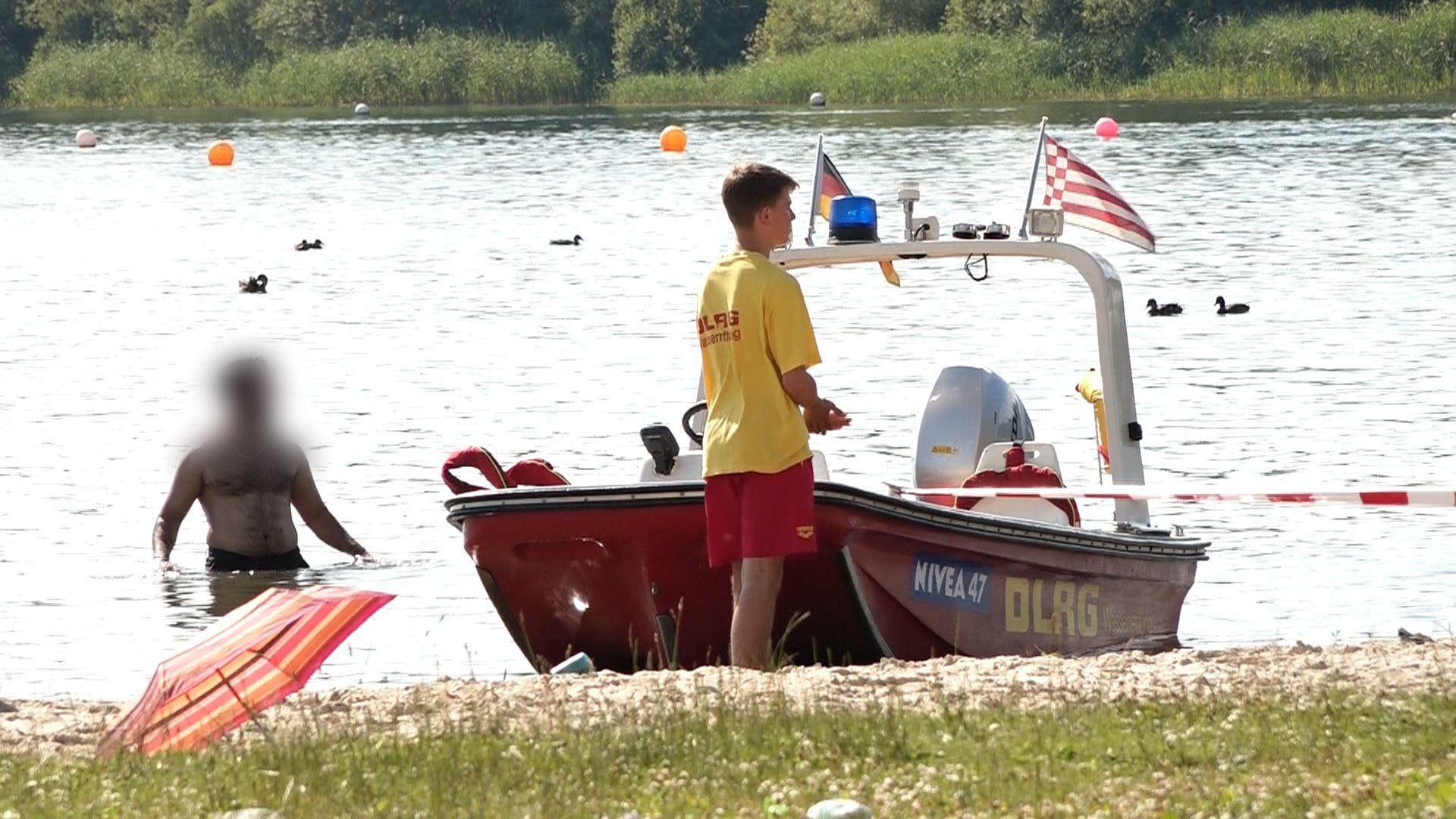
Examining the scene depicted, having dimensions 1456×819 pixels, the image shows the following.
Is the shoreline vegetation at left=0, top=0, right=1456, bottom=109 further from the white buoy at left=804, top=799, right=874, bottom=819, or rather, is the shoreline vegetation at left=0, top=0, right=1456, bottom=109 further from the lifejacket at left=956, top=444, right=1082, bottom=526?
the white buoy at left=804, top=799, right=874, bottom=819

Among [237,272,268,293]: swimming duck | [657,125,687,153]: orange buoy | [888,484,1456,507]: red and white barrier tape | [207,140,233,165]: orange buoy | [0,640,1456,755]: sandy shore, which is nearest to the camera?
[0,640,1456,755]: sandy shore

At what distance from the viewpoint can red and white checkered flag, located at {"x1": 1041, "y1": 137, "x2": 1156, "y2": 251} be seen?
32.6ft

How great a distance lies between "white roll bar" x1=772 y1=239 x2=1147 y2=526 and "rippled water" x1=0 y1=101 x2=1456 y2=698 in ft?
5.75

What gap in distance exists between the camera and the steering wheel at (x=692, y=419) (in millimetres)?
9422

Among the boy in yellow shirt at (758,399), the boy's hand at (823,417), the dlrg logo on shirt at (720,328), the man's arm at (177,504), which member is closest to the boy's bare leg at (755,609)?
the boy in yellow shirt at (758,399)

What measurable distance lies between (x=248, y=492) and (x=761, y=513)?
4907mm

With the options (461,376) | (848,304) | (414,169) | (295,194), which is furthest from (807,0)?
(461,376)

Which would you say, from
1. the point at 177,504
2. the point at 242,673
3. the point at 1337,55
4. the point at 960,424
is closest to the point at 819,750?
the point at 242,673

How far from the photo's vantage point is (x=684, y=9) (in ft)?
293

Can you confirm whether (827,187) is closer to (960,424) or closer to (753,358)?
(960,424)

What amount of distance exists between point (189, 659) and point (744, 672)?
1.76m

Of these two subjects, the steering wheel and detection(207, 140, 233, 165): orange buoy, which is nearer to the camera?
the steering wheel

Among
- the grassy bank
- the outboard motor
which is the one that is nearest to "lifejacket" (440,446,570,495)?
the outboard motor

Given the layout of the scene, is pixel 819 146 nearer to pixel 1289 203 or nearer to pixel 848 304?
pixel 848 304
